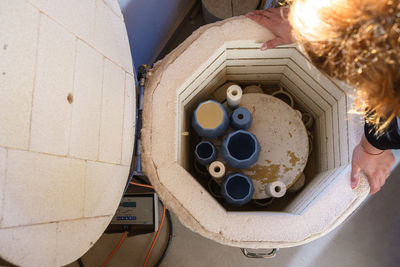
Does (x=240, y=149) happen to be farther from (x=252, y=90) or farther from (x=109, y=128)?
(x=109, y=128)

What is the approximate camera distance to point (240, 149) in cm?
125

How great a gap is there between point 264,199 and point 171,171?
512mm

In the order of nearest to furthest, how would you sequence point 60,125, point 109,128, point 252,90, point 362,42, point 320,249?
1. point 362,42
2. point 60,125
3. point 109,128
4. point 252,90
5. point 320,249

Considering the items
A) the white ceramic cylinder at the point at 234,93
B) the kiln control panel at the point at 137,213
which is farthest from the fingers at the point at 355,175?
the kiln control panel at the point at 137,213

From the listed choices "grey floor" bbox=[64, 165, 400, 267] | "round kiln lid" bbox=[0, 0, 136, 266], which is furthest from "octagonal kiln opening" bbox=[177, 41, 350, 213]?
"grey floor" bbox=[64, 165, 400, 267]

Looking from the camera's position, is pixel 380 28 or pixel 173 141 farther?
pixel 173 141

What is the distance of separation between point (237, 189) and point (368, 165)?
46 centimetres

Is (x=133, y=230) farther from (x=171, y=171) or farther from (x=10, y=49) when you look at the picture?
(x=10, y=49)

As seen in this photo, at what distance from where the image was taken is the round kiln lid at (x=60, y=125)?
604 millimetres

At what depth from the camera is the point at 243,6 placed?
162 cm

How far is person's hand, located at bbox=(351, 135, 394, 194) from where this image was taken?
101 cm

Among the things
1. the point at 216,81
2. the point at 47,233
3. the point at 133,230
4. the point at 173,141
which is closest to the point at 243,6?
the point at 216,81

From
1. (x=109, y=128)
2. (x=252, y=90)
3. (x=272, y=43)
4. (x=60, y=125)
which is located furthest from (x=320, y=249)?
(x=60, y=125)

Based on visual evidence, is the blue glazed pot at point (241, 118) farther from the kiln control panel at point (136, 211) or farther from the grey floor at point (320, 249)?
the grey floor at point (320, 249)
